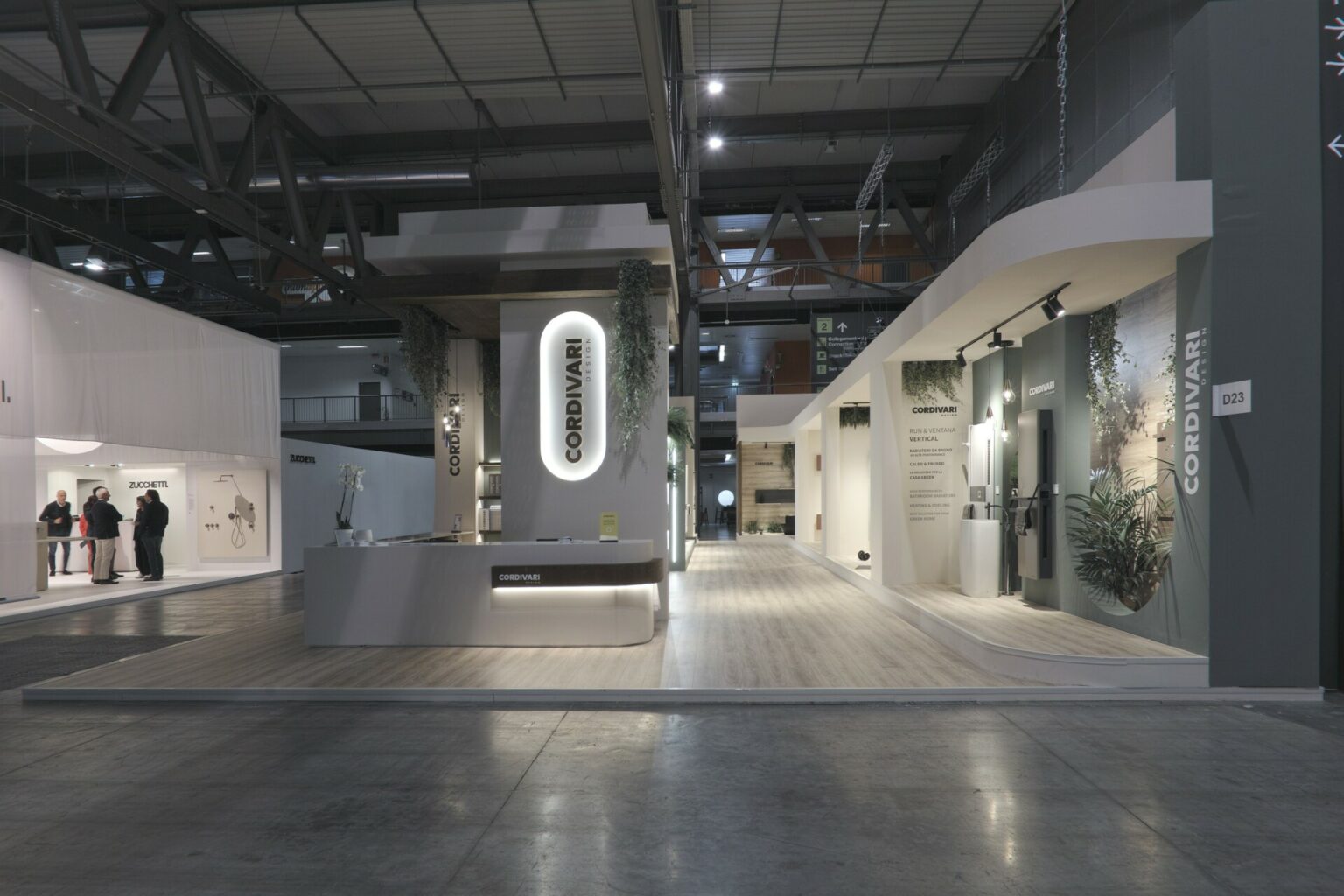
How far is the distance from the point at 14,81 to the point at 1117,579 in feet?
32.0

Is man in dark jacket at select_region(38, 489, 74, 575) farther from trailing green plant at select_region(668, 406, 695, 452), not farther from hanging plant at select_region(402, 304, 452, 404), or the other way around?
trailing green plant at select_region(668, 406, 695, 452)

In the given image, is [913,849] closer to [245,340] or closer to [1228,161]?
Result: [1228,161]

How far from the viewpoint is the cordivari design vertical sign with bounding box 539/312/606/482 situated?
7500 millimetres

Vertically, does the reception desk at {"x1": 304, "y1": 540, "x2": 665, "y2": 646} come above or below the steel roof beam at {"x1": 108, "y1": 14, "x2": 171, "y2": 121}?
below

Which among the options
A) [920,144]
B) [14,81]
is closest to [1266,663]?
[14,81]

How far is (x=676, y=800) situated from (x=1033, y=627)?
13.6 ft

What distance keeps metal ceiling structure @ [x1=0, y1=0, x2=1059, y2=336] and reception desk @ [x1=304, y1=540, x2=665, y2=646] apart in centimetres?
271

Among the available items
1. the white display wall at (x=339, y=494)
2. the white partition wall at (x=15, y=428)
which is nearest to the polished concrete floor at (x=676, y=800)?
the white partition wall at (x=15, y=428)

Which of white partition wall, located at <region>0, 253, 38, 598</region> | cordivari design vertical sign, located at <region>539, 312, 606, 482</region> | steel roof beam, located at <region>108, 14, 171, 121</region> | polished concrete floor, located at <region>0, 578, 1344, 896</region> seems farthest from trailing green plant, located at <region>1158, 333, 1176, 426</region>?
white partition wall, located at <region>0, 253, 38, 598</region>

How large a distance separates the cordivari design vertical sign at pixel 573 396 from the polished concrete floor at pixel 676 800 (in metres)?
3.00

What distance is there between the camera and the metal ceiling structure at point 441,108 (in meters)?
8.45

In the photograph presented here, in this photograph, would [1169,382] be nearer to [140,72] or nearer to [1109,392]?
[1109,392]

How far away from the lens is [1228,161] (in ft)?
16.4

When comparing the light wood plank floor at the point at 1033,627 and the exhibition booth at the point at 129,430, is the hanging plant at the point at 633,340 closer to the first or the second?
the light wood plank floor at the point at 1033,627
